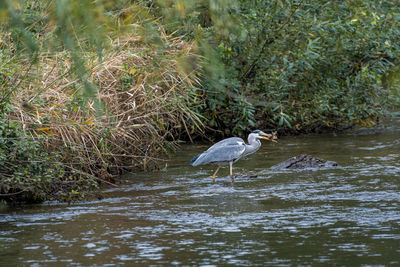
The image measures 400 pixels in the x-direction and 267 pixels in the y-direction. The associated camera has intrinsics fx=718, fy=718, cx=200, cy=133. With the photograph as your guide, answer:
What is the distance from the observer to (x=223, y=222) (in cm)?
854

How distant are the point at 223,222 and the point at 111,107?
14.0 ft

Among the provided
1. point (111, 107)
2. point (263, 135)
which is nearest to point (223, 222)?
point (111, 107)

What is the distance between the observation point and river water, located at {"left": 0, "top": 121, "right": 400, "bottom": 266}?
6977 millimetres

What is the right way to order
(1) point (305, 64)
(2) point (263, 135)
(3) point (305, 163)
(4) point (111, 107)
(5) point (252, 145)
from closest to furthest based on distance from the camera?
(4) point (111, 107) → (3) point (305, 163) → (5) point (252, 145) → (2) point (263, 135) → (1) point (305, 64)

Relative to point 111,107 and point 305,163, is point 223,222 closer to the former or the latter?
point 111,107

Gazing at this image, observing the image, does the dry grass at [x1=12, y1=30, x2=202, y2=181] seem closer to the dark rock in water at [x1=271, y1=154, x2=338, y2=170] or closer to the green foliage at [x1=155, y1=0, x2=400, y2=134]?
the dark rock in water at [x1=271, y1=154, x2=338, y2=170]

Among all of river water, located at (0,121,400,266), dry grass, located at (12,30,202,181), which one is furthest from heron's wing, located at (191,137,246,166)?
dry grass, located at (12,30,202,181)

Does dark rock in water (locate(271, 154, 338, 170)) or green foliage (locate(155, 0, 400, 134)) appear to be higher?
green foliage (locate(155, 0, 400, 134))

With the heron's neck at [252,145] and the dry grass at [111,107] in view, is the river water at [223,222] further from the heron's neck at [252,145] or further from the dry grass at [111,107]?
the dry grass at [111,107]

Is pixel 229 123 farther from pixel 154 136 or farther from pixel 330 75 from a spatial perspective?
pixel 154 136

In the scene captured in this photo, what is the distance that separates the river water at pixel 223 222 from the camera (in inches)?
275

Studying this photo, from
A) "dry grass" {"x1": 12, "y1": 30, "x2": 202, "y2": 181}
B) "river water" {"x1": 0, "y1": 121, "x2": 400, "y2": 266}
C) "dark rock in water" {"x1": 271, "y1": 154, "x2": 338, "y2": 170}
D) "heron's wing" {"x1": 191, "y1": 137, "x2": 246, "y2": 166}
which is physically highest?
"dry grass" {"x1": 12, "y1": 30, "x2": 202, "y2": 181}

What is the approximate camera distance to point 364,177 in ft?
37.8

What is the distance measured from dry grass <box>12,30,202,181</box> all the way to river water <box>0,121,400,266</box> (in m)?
0.57
